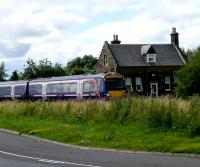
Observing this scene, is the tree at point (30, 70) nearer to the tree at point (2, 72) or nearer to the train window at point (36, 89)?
the tree at point (2, 72)

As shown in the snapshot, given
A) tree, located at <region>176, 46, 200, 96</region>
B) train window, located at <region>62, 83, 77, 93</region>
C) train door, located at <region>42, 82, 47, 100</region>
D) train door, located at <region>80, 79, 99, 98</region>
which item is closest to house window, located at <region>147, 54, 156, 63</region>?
tree, located at <region>176, 46, 200, 96</region>

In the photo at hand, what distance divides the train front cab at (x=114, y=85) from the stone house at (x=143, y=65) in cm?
2485

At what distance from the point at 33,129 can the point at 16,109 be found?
9.14 meters

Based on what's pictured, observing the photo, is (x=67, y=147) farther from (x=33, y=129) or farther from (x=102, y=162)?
(x=33, y=129)

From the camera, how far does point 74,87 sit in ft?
153

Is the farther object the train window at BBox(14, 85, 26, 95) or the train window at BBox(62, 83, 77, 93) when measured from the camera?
the train window at BBox(14, 85, 26, 95)

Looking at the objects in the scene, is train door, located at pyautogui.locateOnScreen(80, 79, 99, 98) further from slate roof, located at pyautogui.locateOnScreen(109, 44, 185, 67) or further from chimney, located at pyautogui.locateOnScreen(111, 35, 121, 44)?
chimney, located at pyautogui.locateOnScreen(111, 35, 121, 44)

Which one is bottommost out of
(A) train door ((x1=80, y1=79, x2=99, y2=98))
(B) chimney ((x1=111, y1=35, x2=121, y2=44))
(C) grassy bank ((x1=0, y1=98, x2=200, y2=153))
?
(C) grassy bank ((x1=0, y1=98, x2=200, y2=153))

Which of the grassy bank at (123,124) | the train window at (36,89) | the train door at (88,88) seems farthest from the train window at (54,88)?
the grassy bank at (123,124)

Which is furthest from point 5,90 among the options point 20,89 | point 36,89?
point 36,89

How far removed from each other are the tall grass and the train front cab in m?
11.8

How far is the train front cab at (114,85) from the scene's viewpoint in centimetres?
4338

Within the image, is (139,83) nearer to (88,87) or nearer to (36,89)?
(36,89)

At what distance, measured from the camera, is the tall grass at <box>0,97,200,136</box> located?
62.7ft
